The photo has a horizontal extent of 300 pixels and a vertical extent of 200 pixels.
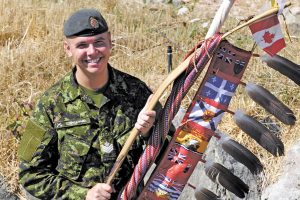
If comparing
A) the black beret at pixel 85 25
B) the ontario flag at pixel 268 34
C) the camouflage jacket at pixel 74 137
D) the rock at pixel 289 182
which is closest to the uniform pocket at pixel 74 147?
the camouflage jacket at pixel 74 137

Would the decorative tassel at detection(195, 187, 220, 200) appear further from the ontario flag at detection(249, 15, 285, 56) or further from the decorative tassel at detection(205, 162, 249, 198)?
the ontario flag at detection(249, 15, 285, 56)

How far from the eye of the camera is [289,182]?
4.23 meters

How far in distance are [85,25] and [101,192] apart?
0.72 m

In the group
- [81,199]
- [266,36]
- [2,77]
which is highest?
[266,36]

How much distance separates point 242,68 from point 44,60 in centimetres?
330

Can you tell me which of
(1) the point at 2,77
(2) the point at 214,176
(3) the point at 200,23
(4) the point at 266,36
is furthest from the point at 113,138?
(3) the point at 200,23

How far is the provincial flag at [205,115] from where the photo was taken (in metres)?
2.92

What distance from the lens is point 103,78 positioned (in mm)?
2910

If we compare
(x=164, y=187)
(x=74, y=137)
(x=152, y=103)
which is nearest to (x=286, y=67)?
(x=152, y=103)

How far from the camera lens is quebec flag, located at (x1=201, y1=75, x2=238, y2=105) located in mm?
2867

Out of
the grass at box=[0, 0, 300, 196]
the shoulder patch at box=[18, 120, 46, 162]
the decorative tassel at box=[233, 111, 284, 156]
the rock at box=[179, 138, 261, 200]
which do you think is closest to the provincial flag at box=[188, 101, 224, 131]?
the decorative tassel at box=[233, 111, 284, 156]

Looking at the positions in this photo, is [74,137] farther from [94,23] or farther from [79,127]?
[94,23]

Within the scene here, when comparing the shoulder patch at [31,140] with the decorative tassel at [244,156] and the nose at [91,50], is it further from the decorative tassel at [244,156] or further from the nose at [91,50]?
the decorative tassel at [244,156]

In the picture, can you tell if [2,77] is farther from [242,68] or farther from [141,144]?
[242,68]
